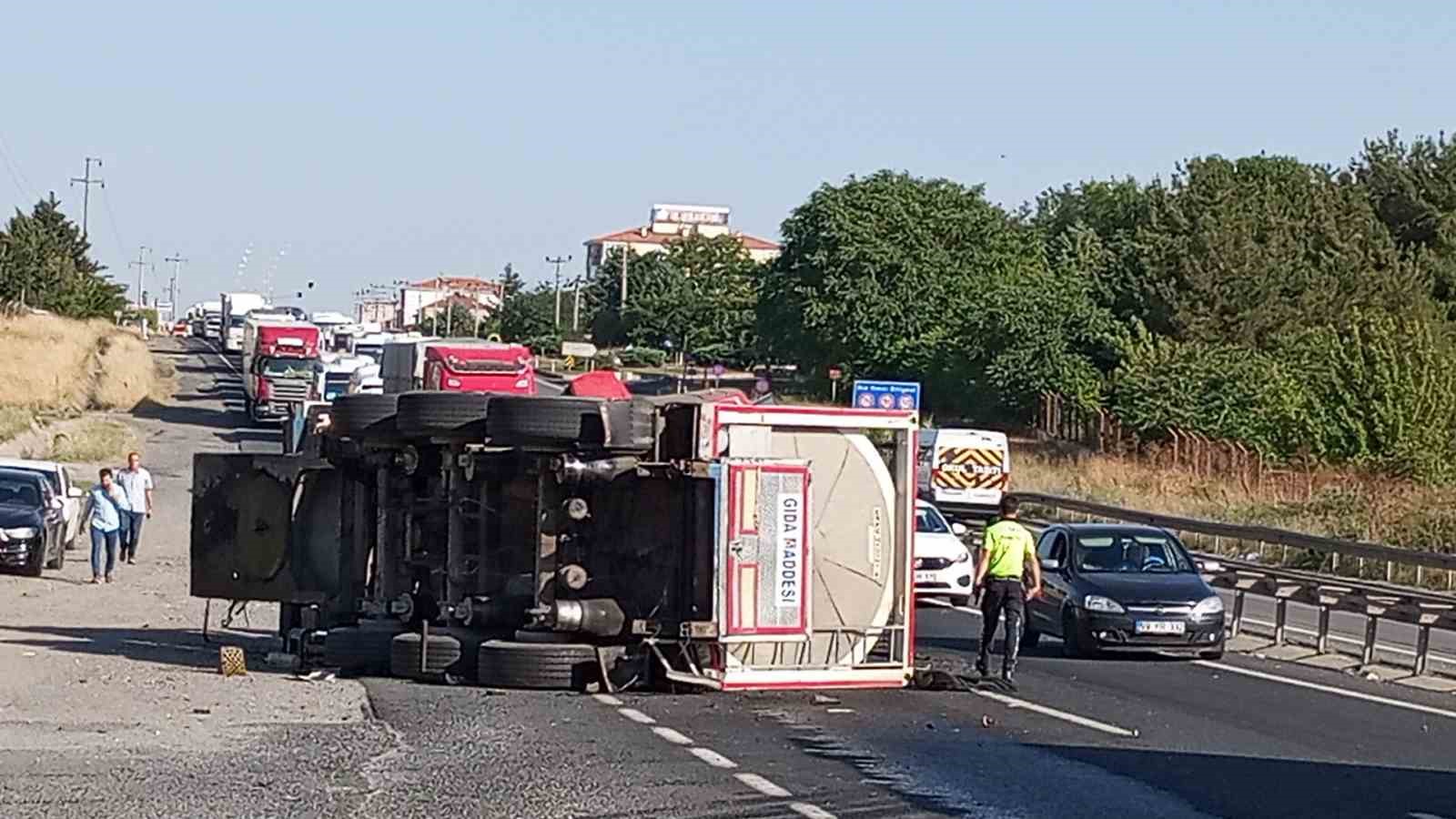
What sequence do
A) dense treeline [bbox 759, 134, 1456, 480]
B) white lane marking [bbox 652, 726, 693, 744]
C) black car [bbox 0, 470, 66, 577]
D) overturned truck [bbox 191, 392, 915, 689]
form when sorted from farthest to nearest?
1. dense treeline [bbox 759, 134, 1456, 480]
2. black car [bbox 0, 470, 66, 577]
3. overturned truck [bbox 191, 392, 915, 689]
4. white lane marking [bbox 652, 726, 693, 744]

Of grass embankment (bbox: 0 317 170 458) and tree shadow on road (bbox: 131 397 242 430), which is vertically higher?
grass embankment (bbox: 0 317 170 458)

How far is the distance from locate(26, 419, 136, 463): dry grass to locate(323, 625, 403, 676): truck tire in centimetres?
3697

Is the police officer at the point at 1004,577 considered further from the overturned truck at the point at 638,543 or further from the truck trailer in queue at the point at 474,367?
the truck trailer in queue at the point at 474,367

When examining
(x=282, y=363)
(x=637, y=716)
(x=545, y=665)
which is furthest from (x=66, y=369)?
(x=637, y=716)

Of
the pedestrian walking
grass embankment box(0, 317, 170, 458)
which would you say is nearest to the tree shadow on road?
grass embankment box(0, 317, 170, 458)

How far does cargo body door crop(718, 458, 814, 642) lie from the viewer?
16.9 meters

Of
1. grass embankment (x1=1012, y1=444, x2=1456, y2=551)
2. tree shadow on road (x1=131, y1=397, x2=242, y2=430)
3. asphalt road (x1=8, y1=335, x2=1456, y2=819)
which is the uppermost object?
tree shadow on road (x1=131, y1=397, x2=242, y2=430)

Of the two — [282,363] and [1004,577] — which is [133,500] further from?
[282,363]

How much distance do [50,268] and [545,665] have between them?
94.8 metres

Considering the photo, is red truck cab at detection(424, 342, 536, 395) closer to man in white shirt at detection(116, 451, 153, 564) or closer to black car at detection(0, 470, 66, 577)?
man in white shirt at detection(116, 451, 153, 564)

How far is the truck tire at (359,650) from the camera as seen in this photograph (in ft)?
60.8

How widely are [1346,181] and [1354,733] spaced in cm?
9069

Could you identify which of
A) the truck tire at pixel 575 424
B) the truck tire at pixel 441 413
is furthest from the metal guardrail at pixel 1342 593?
the truck tire at pixel 441 413

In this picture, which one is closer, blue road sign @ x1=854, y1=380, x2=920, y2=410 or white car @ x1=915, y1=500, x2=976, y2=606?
white car @ x1=915, y1=500, x2=976, y2=606
